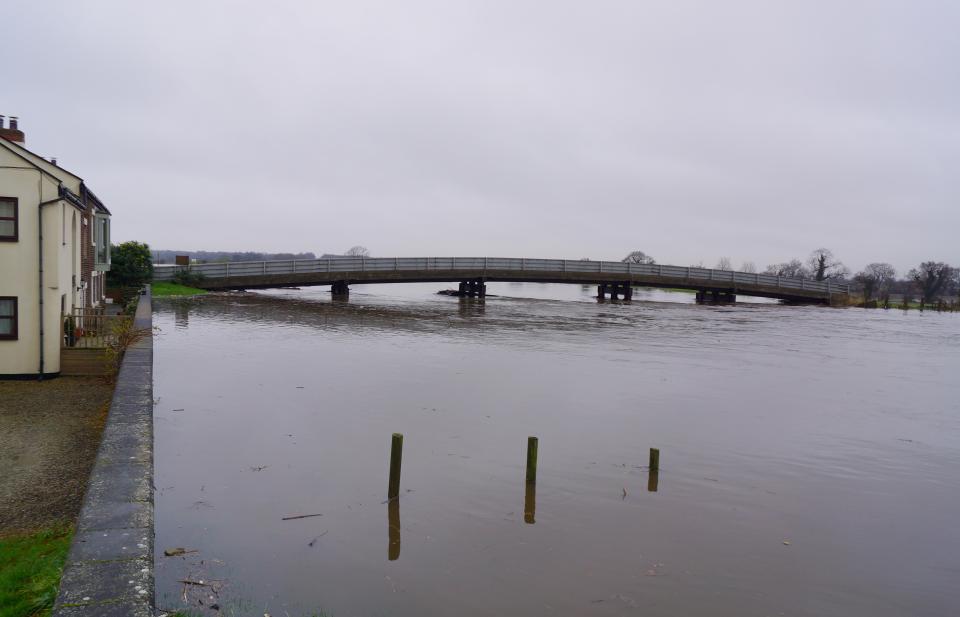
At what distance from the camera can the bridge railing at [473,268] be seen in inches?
2297

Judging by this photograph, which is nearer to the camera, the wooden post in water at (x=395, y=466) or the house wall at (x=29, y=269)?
the wooden post in water at (x=395, y=466)

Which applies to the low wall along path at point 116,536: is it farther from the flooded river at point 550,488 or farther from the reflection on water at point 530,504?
the reflection on water at point 530,504

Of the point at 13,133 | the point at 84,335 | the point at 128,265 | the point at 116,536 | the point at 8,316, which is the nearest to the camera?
the point at 116,536

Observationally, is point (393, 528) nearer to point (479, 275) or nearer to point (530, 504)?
point (530, 504)

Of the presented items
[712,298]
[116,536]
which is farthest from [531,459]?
[712,298]

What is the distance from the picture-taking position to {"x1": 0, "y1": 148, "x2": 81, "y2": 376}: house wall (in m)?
18.5

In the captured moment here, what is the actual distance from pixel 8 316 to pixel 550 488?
607 inches

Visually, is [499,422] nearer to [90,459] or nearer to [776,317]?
[90,459]

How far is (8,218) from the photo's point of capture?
18578 millimetres

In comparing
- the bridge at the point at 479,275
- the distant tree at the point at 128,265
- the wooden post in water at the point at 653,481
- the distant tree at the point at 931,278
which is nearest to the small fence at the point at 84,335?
the wooden post in water at the point at 653,481

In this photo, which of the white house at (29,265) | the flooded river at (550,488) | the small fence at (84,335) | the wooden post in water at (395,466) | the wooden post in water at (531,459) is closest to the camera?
the flooded river at (550,488)

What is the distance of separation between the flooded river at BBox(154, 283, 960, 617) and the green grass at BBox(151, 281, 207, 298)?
24689 millimetres

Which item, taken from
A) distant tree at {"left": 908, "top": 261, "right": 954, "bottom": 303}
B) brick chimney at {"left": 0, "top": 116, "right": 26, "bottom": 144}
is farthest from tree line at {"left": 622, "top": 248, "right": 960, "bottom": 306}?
brick chimney at {"left": 0, "top": 116, "right": 26, "bottom": 144}

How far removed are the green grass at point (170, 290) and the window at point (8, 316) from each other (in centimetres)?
3270
